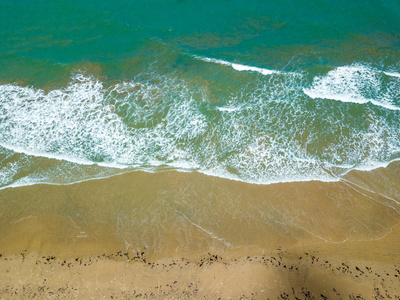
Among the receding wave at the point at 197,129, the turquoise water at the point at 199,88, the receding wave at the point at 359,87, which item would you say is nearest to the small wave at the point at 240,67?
the turquoise water at the point at 199,88

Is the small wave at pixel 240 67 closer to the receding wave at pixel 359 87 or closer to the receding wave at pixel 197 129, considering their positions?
the receding wave at pixel 197 129

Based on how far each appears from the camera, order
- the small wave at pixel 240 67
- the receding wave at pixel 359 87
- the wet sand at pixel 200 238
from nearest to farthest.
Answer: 1. the wet sand at pixel 200 238
2. the receding wave at pixel 359 87
3. the small wave at pixel 240 67

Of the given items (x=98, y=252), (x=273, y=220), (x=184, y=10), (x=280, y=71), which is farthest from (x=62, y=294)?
(x=184, y=10)

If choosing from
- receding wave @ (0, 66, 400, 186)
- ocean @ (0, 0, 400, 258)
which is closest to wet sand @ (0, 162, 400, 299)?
ocean @ (0, 0, 400, 258)

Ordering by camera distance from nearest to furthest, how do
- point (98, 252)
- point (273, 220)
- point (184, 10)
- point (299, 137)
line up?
point (98, 252) < point (273, 220) < point (299, 137) < point (184, 10)

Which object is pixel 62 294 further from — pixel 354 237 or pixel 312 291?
pixel 354 237

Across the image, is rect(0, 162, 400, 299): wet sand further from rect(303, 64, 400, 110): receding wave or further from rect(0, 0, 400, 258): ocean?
rect(303, 64, 400, 110): receding wave

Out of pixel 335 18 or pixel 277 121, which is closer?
pixel 277 121
